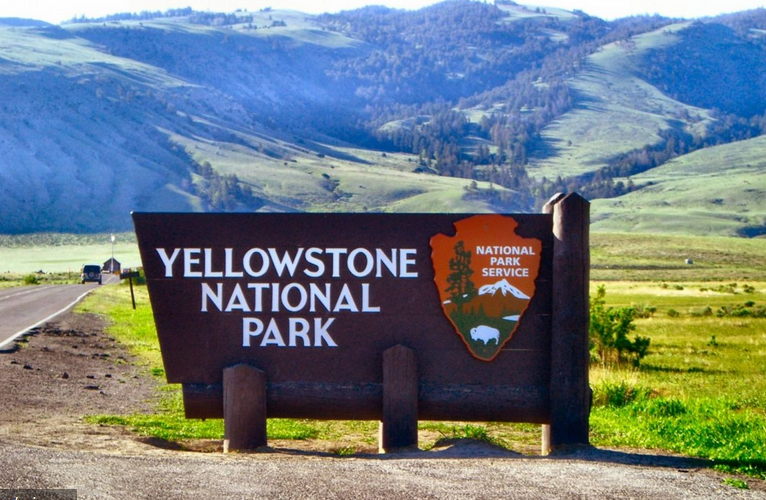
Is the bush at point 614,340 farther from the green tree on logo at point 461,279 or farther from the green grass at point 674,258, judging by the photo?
the green grass at point 674,258

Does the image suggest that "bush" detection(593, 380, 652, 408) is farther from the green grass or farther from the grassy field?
the grassy field

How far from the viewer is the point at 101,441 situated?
878 centimetres

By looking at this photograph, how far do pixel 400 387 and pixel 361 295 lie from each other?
852mm

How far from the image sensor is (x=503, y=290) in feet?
28.3

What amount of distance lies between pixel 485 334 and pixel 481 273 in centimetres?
53

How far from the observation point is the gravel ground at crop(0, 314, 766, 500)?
6156mm

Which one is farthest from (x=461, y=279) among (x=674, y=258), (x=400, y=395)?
(x=674, y=258)

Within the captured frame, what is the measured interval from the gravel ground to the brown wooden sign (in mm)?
533

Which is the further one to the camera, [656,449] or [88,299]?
[88,299]

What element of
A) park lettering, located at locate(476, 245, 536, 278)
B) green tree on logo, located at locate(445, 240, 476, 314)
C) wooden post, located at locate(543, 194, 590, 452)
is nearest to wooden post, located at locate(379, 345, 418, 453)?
green tree on logo, located at locate(445, 240, 476, 314)

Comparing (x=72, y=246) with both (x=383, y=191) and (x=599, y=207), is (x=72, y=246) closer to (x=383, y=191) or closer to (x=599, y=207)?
(x=383, y=191)

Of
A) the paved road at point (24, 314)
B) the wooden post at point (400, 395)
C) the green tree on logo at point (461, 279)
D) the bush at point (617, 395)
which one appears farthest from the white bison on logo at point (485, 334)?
the paved road at point (24, 314)

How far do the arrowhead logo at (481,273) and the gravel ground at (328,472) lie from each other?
3.65ft

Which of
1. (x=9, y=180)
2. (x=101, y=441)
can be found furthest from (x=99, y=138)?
(x=101, y=441)
